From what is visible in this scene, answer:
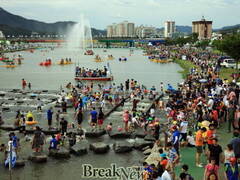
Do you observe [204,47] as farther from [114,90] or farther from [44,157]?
[44,157]

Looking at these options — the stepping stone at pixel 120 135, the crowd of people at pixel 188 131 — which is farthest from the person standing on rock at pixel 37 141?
the stepping stone at pixel 120 135

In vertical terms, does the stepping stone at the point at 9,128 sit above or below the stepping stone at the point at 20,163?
above

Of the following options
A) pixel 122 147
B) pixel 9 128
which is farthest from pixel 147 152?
pixel 9 128

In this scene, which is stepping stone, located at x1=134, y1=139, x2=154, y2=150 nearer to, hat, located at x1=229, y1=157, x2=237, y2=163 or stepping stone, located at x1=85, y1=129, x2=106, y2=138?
stepping stone, located at x1=85, y1=129, x2=106, y2=138

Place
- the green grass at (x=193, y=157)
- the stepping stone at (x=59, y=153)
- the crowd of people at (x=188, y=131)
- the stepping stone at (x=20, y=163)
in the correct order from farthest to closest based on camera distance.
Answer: the stepping stone at (x=59, y=153) < the stepping stone at (x=20, y=163) < the green grass at (x=193, y=157) < the crowd of people at (x=188, y=131)

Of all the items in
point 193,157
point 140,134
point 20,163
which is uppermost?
point 193,157

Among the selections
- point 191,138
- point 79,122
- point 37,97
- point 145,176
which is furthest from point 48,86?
point 145,176

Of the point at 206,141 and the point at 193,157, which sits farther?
the point at 193,157

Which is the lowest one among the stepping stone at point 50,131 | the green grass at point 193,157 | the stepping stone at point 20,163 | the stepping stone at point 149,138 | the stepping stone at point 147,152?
the stepping stone at point 20,163

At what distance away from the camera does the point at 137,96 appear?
28.2 metres

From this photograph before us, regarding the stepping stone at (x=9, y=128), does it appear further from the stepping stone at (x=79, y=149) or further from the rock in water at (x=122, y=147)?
the rock in water at (x=122, y=147)

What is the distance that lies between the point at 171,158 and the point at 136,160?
11.6ft

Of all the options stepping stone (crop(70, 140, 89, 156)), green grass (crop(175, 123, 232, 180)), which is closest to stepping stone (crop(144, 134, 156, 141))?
green grass (crop(175, 123, 232, 180))

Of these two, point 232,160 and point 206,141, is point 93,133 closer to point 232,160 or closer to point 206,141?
point 206,141
